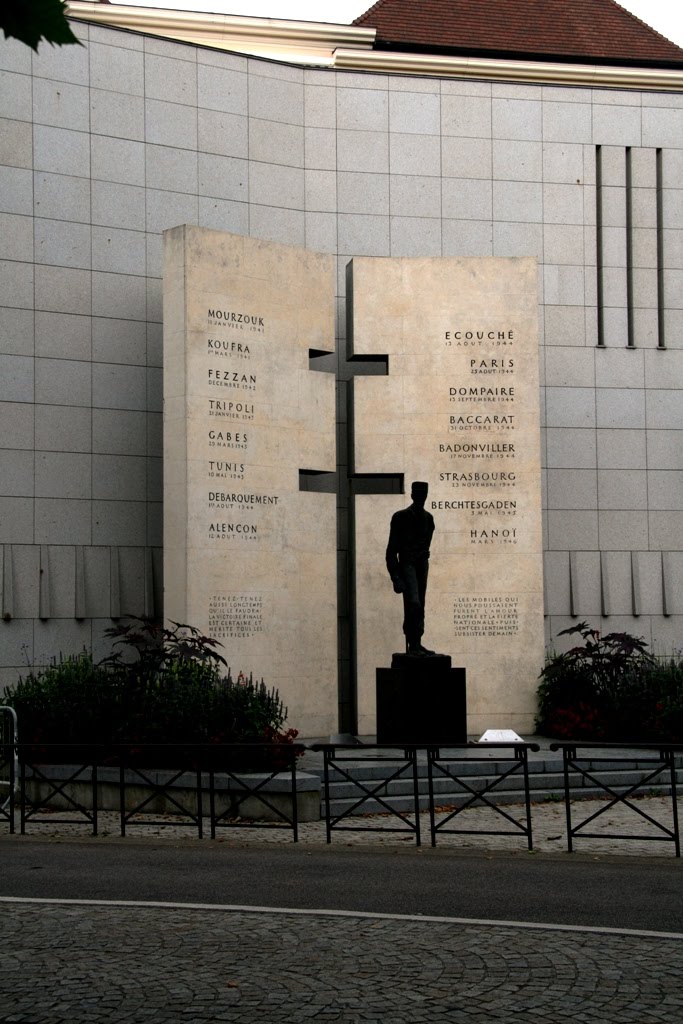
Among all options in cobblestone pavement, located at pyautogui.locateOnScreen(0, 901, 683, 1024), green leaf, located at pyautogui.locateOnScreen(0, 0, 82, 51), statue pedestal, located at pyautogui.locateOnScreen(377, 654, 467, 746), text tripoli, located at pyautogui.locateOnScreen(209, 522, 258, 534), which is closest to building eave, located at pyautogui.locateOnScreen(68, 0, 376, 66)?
text tripoli, located at pyautogui.locateOnScreen(209, 522, 258, 534)

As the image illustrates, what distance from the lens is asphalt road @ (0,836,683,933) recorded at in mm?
8773

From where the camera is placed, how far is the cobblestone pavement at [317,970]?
243 inches

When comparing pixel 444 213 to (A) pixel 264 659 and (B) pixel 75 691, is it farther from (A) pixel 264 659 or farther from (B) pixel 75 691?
(B) pixel 75 691

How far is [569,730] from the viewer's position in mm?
19453

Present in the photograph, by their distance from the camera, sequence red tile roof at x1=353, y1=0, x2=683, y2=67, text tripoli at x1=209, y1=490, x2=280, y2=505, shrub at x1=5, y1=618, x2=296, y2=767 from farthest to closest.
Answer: red tile roof at x1=353, y1=0, x2=683, y2=67
text tripoli at x1=209, y1=490, x2=280, y2=505
shrub at x1=5, y1=618, x2=296, y2=767

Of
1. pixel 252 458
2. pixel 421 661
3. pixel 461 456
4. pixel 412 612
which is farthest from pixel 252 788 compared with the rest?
pixel 461 456

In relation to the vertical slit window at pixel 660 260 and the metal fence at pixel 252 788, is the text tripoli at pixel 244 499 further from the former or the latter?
the vertical slit window at pixel 660 260

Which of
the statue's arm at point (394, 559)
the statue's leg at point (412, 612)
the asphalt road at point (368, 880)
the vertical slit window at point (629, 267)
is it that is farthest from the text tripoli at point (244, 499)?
the asphalt road at point (368, 880)

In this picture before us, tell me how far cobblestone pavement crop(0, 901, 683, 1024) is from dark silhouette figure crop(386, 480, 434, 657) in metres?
9.54

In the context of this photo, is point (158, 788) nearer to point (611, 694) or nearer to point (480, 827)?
point (480, 827)

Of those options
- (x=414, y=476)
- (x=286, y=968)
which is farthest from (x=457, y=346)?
(x=286, y=968)

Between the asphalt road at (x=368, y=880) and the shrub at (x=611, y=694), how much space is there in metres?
7.01

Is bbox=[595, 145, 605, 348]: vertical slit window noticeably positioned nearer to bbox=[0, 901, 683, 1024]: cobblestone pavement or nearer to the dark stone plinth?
the dark stone plinth

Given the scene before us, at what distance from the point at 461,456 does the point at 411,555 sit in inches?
128
